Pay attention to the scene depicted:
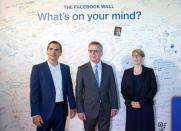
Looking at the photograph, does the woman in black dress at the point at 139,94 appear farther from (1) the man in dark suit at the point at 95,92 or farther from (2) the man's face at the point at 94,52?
(2) the man's face at the point at 94,52

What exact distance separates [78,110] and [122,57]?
1.00 meters

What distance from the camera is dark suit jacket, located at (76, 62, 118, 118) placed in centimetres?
377

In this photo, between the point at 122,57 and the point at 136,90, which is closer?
the point at 136,90

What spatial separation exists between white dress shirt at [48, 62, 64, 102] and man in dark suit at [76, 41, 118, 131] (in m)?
0.34

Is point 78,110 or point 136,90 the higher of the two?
point 136,90

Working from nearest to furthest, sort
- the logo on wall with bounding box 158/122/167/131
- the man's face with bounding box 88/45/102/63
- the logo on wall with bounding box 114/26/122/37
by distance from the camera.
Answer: the man's face with bounding box 88/45/102/63, the logo on wall with bounding box 114/26/122/37, the logo on wall with bounding box 158/122/167/131

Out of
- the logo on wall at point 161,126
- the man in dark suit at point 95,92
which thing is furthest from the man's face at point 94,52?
the logo on wall at point 161,126

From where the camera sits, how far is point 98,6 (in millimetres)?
4141

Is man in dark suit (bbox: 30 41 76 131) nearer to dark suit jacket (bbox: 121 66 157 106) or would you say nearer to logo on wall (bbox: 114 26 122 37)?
dark suit jacket (bbox: 121 66 157 106)

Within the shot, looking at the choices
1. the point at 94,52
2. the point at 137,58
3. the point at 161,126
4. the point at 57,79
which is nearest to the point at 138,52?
the point at 137,58

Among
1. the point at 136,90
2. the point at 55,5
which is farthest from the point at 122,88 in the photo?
the point at 55,5

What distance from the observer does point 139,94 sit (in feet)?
12.4

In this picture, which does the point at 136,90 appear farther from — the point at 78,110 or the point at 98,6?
the point at 98,6

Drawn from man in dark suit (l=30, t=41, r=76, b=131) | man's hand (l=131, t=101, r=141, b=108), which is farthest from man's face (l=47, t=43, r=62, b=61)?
man's hand (l=131, t=101, r=141, b=108)
